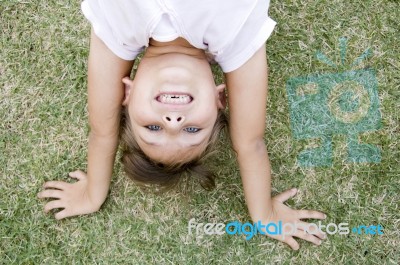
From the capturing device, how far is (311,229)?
188cm

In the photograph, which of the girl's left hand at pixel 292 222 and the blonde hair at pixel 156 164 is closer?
the blonde hair at pixel 156 164

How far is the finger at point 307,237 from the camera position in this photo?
1.85 metres

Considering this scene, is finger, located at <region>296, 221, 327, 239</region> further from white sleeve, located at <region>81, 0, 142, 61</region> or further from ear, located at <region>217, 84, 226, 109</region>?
white sleeve, located at <region>81, 0, 142, 61</region>

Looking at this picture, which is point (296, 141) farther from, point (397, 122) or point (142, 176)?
point (142, 176)

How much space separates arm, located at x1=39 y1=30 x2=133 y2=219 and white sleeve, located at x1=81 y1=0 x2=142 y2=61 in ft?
0.09

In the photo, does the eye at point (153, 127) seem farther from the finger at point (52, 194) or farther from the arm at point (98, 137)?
the finger at point (52, 194)

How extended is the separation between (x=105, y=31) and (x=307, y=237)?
103 cm

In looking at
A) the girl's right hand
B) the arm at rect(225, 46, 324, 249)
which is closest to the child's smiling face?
the arm at rect(225, 46, 324, 249)

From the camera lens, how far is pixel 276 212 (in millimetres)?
1845

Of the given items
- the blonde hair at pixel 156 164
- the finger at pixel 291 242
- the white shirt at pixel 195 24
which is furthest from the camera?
the finger at pixel 291 242

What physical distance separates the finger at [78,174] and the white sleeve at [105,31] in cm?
56

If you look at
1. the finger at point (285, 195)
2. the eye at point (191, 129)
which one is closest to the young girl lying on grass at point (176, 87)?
the eye at point (191, 129)

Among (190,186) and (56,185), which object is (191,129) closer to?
(190,186)

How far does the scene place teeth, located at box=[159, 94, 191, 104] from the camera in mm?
1311
